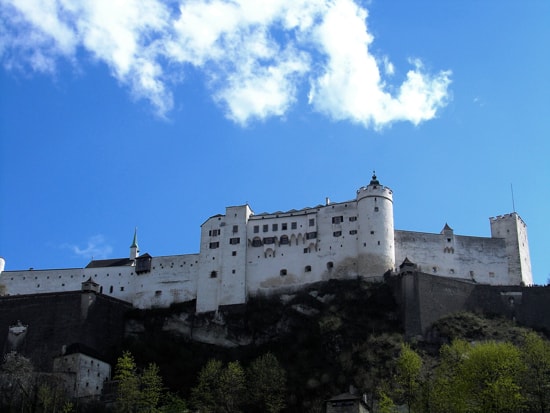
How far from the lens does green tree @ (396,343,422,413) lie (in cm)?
6144

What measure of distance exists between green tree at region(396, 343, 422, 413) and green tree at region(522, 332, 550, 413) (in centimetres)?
725

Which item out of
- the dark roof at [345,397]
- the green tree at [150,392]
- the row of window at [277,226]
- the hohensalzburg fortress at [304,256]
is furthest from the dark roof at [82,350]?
the dark roof at [345,397]

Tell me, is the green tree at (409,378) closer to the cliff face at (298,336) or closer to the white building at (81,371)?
the cliff face at (298,336)

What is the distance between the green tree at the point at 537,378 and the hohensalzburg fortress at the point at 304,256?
24.7 meters

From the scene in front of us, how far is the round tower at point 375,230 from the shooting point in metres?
85.5

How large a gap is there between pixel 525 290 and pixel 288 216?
928 inches

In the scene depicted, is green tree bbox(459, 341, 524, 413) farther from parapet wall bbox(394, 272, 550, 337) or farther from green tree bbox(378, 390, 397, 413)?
parapet wall bbox(394, 272, 550, 337)

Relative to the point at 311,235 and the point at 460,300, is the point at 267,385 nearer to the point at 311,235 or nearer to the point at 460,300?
the point at 460,300

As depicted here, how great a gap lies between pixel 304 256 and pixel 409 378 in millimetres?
27396

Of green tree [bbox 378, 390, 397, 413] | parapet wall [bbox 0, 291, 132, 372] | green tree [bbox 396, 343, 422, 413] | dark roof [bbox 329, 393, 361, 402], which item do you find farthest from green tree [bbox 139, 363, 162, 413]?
green tree [bbox 396, 343, 422, 413]

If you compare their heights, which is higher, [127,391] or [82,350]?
[82,350]

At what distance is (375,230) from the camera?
86750mm

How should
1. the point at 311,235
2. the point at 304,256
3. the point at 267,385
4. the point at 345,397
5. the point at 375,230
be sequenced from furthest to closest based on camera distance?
the point at 311,235
the point at 304,256
the point at 375,230
the point at 267,385
the point at 345,397

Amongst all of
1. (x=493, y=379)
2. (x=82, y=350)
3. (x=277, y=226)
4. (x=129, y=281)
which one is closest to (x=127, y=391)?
(x=82, y=350)
